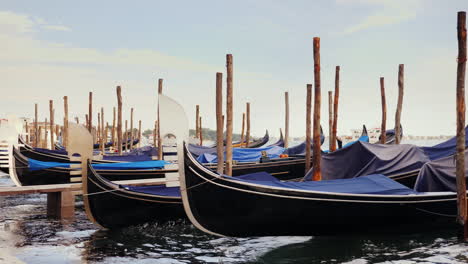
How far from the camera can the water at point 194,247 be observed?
286 inches

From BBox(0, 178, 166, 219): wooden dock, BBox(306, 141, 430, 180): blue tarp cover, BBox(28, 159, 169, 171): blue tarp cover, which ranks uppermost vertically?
BBox(306, 141, 430, 180): blue tarp cover

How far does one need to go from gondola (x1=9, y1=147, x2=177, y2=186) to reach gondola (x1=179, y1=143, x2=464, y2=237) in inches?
269

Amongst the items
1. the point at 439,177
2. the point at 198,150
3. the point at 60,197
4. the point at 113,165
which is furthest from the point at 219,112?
the point at 198,150

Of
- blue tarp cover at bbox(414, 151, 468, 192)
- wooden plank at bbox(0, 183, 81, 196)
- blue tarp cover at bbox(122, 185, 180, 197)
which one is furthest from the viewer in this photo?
wooden plank at bbox(0, 183, 81, 196)

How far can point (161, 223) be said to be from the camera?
9305 millimetres

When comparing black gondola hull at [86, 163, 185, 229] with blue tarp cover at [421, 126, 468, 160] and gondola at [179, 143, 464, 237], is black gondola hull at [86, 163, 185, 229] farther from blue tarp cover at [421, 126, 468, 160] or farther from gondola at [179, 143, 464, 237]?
blue tarp cover at [421, 126, 468, 160]

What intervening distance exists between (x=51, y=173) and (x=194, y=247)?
7.77m

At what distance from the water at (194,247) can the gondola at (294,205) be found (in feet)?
1.17

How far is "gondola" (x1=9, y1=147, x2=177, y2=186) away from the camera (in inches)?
545

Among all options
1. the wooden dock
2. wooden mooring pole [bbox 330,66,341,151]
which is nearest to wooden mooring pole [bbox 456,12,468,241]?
wooden mooring pole [bbox 330,66,341,151]

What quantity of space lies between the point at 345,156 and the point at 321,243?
9.09ft

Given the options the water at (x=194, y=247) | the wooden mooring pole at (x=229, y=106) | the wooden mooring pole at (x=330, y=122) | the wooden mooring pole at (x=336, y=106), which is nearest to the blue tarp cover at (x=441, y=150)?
the wooden mooring pole at (x=336, y=106)

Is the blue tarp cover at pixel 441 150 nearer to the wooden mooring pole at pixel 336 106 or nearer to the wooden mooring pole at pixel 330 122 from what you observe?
the wooden mooring pole at pixel 336 106

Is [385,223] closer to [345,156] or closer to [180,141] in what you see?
[345,156]
